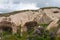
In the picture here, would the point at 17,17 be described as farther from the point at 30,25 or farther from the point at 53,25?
the point at 53,25

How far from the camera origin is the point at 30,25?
3788cm

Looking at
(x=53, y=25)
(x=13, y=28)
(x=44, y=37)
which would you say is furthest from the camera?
(x=13, y=28)

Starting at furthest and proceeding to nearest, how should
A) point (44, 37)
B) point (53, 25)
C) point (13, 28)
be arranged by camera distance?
point (13, 28) < point (53, 25) < point (44, 37)

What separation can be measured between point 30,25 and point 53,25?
21.2 feet

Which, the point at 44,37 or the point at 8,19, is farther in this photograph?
the point at 8,19

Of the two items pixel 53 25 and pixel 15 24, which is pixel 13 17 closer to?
pixel 15 24

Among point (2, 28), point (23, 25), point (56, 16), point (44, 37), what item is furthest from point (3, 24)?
point (44, 37)

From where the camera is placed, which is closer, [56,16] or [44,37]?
[44,37]

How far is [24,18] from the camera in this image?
38.9 metres

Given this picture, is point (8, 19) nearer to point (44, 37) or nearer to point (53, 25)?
point (53, 25)

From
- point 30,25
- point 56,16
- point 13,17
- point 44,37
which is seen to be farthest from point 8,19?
point 44,37

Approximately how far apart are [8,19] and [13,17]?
3.39ft

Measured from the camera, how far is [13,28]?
37.2 m

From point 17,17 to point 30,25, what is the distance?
271cm
